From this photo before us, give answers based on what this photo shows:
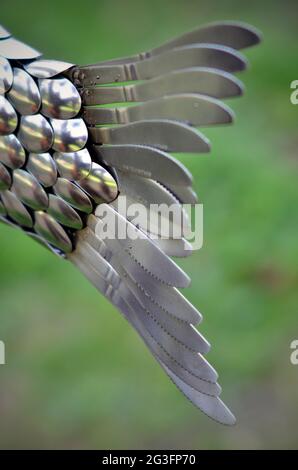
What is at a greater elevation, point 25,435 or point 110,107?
point 110,107

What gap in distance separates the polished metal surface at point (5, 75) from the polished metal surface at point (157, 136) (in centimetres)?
6

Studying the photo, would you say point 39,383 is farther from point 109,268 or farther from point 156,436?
point 109,268

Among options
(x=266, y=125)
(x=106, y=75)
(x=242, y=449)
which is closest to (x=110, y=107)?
(x=106, y=75)

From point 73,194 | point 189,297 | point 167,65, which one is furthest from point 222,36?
point 189,297

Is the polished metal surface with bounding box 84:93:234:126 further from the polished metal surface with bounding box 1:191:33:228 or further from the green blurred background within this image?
the green blurred background

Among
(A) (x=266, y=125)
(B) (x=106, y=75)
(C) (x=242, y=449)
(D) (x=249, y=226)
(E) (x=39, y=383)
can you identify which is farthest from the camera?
(A) (x=266, y=125)

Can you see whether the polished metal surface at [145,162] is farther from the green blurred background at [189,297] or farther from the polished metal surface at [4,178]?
the green blurred background at [189,297]

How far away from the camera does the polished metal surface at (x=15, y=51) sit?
1.55 ft

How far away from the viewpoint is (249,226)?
4.00 feet

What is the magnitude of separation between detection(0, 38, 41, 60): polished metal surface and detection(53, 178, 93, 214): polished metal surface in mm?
80

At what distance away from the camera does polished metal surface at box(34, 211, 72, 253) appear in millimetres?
505

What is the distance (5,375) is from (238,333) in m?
0.35

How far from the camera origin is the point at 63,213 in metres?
0.49

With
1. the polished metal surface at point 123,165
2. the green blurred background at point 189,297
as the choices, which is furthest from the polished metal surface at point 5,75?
the green blurred background at point 189,297
